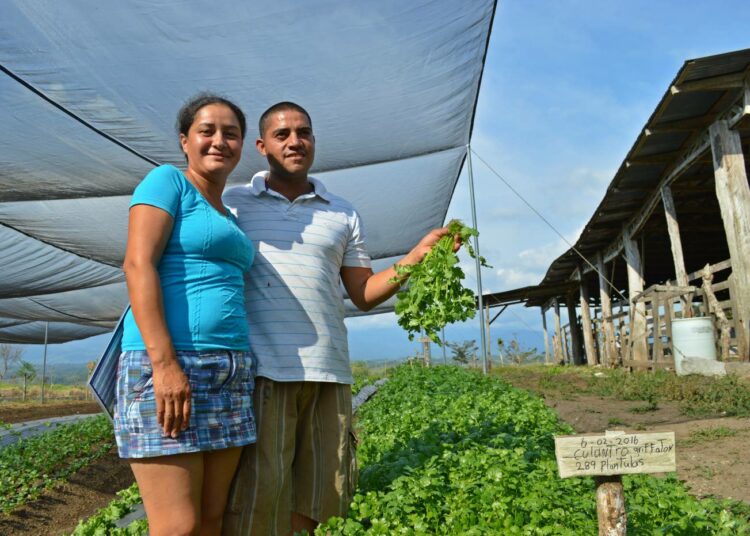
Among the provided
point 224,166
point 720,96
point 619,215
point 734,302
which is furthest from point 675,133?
point 224,166

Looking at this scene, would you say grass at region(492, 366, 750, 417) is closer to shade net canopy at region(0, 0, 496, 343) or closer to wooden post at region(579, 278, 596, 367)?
shade net canopy at region(0, 0, 496, 343)

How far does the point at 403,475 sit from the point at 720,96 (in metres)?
7.89

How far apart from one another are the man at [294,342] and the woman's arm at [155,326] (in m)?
0.44

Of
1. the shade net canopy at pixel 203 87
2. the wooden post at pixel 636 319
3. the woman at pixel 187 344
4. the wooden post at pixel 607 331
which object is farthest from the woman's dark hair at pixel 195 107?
the wooden post at pixel 607 331

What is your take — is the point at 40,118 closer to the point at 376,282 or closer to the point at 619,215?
the point at 376,282

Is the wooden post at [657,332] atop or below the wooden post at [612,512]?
atop

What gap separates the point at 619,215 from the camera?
13.5m

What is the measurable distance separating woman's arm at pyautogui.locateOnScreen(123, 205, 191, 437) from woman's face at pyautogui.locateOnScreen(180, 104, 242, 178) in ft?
1.09

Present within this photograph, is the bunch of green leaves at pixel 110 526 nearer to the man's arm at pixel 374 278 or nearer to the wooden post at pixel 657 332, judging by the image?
the man's arm at pixel 374 278

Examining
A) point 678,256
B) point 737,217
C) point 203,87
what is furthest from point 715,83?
point 203,87

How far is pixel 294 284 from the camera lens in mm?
2312

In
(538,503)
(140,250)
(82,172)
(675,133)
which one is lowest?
(538,503)

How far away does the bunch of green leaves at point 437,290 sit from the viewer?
100 inches

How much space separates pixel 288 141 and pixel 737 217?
7.67 meters
